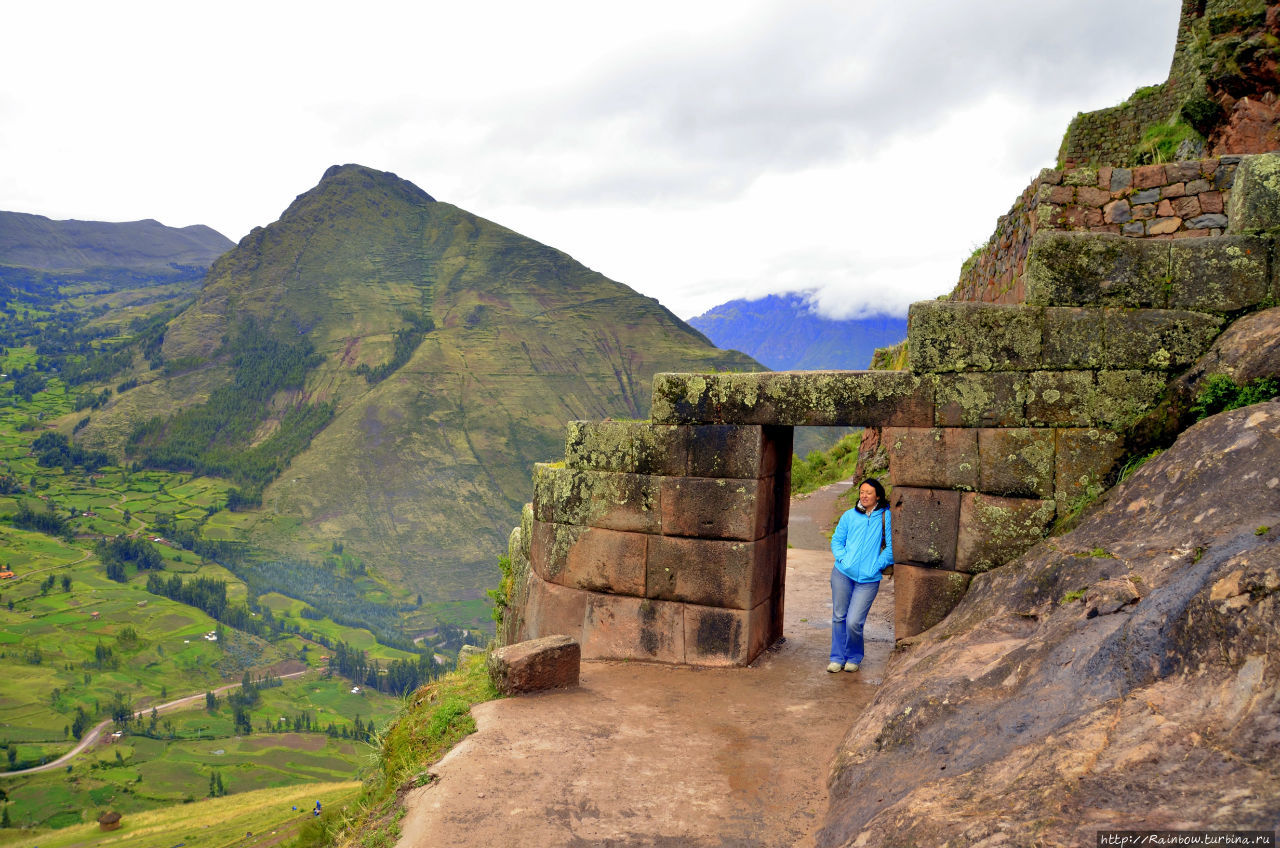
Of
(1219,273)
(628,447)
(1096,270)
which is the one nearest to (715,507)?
(628,447)

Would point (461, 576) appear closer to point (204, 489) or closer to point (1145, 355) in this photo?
point (204, 489)

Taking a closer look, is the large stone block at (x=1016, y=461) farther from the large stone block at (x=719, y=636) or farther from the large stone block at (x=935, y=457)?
the large stone block at (x=719, y=636)

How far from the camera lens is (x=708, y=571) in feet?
25.2

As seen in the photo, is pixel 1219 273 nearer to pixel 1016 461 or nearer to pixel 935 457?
pixel 1016 461

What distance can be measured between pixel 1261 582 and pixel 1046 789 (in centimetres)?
124

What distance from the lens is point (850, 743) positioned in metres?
5.21

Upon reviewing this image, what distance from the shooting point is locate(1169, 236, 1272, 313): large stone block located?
6.18 m

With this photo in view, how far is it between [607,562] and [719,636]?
137cm

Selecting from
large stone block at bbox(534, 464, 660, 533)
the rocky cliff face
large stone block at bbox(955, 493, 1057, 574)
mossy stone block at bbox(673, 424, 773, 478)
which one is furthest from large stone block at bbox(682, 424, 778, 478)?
the rocky cliff face

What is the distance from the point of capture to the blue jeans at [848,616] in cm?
741

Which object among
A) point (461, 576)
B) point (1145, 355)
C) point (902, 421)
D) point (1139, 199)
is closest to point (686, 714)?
point (902, 421)

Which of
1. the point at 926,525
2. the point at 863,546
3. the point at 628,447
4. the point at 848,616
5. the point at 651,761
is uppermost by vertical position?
the point at 628,447

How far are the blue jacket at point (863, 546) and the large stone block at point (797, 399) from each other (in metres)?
0.92

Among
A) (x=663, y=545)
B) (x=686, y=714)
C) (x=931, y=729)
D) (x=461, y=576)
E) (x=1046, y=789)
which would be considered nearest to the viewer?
(x=1046, y=789)
